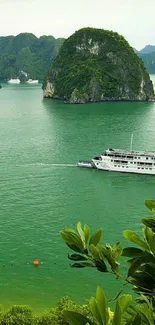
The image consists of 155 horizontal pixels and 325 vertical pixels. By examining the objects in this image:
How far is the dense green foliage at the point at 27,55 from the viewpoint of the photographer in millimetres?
150625

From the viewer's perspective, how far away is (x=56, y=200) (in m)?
23.4

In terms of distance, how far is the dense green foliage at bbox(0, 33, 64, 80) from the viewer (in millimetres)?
150625

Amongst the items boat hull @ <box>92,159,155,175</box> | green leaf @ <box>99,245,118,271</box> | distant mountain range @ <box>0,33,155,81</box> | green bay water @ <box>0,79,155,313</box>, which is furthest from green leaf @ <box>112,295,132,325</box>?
distant mountain range @ <box>0,33,155,81</box>

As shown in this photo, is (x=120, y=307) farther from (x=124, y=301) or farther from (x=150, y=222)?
(x=150, y=222)

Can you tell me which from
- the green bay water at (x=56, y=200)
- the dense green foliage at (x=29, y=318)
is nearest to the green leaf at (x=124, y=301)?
the dense green foliage at (x=29, y=318)

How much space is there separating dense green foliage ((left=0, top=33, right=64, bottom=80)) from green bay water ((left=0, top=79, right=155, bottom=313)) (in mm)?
105655

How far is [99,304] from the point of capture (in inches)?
65.3

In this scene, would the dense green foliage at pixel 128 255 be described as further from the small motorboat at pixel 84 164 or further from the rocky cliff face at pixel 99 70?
the rocky cliff face at pixel 99 70

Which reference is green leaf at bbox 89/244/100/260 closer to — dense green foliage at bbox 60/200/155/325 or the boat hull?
dense green foliage at bbox 60/200/155/325

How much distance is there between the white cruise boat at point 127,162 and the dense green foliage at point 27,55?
404 feet

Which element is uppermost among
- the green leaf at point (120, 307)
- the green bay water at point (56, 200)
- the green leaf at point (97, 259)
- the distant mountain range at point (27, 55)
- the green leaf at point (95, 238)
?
the distant mountain range at point (27, 55)

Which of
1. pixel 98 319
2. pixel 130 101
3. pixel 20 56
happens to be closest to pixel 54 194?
pixel 98 319

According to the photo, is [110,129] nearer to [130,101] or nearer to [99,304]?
[130,101]

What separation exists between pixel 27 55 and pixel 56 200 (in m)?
145
